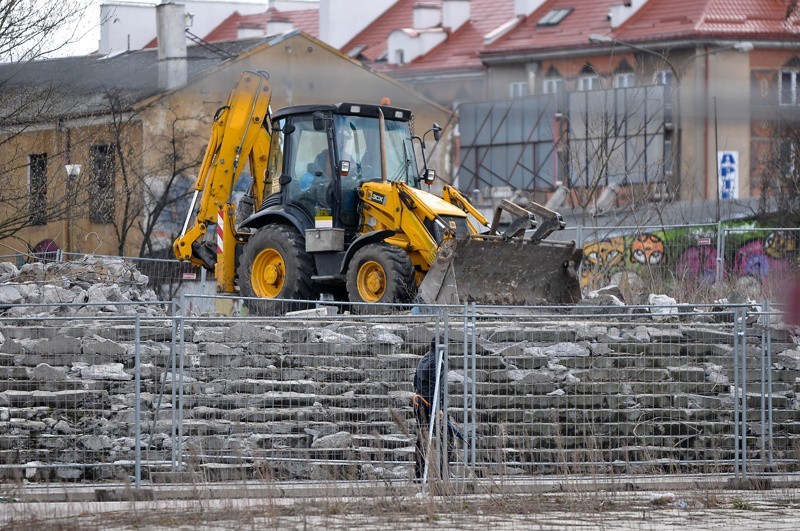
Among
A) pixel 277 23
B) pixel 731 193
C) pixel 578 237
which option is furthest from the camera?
pixel 277 23

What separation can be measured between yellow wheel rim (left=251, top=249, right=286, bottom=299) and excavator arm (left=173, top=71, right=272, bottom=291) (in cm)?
77

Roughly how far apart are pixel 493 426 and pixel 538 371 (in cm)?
130

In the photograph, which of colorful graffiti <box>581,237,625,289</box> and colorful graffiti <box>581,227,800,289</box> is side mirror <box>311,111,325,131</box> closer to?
colorful graffiti <box>581,227,800,289</box>

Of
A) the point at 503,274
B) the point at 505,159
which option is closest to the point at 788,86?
the point at 503,274

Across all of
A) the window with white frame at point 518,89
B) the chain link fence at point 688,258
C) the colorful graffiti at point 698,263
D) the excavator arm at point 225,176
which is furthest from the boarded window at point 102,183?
the window with white frame at point 518,89

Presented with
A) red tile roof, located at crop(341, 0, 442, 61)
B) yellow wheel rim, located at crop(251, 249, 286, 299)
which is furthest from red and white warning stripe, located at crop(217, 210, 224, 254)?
red tile roof, located at crop(341, 0, 442, 61)

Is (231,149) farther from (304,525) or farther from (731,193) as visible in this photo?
(731,193)

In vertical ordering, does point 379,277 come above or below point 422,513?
above

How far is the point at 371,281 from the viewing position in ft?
59.1

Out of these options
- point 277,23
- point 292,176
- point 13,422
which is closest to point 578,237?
point 292,176

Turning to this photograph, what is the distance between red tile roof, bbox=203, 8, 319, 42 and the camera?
5134 centimetres

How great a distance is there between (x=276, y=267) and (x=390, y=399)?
20.7ft

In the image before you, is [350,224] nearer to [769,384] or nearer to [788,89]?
[769,384]

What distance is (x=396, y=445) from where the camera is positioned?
43.6ft
